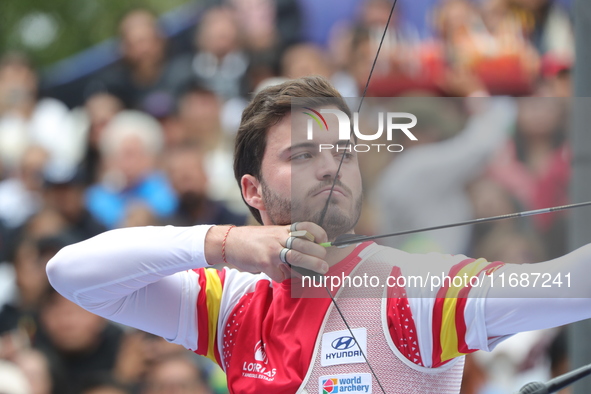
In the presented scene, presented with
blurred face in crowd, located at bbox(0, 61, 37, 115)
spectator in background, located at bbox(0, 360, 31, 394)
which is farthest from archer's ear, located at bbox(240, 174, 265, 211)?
blurred face in crowd, located at bbox(0, 61, 37, 115)

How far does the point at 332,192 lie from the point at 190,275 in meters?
0.62

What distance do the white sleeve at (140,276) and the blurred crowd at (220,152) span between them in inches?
21.4

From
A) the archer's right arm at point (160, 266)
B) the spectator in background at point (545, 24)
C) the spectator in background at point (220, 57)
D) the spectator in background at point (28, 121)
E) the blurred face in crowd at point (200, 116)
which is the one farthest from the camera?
the spectator in background at point (28, 121)

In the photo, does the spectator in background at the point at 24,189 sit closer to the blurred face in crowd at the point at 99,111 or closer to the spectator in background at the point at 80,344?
the blurred face in crowd at the point at 99,111

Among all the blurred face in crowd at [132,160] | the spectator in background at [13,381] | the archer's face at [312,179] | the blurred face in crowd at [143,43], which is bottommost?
the spectator in background at [13,381]

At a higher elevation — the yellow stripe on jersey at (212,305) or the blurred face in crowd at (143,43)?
the blurred face in crowd at (143,43)

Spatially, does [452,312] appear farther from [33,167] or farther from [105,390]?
[33,167]

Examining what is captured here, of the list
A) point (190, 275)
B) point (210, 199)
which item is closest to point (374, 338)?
point (190, 275)

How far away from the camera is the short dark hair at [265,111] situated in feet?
6.95

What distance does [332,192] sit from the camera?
189 centimetres

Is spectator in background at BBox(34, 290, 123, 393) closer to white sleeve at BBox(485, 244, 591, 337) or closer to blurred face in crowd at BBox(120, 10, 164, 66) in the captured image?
blurred face in crowd at BBox(120, 10, 164, 66)

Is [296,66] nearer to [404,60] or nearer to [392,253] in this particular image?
[404,60]

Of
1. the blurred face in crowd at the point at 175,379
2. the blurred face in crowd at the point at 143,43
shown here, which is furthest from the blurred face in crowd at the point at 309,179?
the blurred face in crowd at the point at 143,43

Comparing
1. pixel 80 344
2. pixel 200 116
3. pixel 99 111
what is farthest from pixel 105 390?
pixel 99 111
